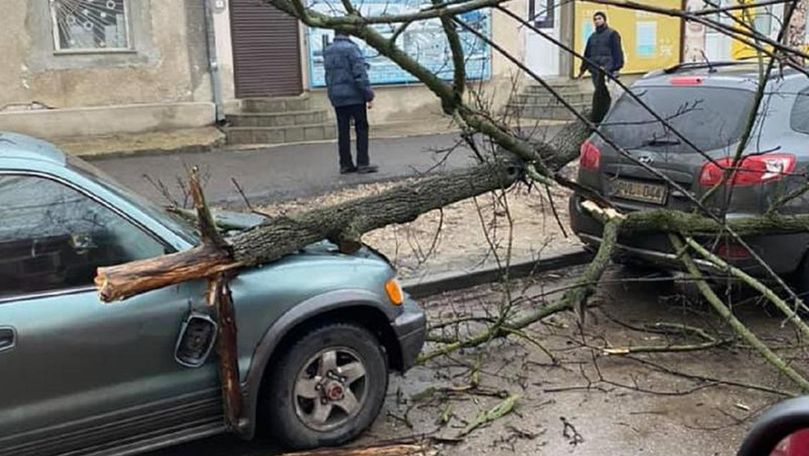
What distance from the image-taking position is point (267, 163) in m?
11.8

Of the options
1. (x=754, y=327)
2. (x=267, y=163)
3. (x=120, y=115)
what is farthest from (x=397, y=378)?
(x=120, y=115)

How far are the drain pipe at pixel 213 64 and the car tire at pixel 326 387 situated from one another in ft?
33.4

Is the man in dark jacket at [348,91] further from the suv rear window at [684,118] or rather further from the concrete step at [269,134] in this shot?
the suv rear window at [684,118]

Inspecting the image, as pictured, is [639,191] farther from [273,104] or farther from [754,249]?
[273,104]

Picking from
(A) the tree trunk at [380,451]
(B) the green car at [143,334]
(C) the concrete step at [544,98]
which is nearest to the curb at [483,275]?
(B) the green car at [143,334]

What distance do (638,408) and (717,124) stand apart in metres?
2.22

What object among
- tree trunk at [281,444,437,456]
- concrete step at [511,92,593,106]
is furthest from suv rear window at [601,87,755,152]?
concrete step at [511,92,593,106]

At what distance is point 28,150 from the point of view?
12.3 ft

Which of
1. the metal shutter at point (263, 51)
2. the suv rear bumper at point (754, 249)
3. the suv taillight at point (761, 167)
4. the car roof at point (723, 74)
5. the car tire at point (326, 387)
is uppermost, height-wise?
the metal shutter at point (263, 51)

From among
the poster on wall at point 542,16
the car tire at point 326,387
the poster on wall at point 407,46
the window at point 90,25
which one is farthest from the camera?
the poster on wall at point 542,16

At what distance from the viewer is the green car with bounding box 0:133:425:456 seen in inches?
136

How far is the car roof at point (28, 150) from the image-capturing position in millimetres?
3648

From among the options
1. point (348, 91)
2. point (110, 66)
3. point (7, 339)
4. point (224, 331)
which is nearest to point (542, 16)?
point (348, 91)

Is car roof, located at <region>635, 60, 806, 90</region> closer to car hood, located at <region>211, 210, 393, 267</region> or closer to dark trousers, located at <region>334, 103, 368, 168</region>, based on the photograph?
car hood, located at <region>211, 210, 393, 267</region>
